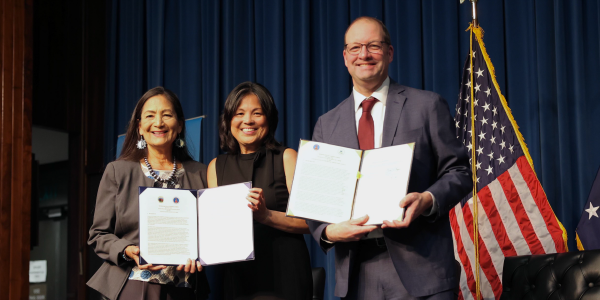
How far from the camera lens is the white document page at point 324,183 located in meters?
1.79

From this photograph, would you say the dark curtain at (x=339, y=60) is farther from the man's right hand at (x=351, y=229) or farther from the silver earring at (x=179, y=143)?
the man's right hand at (x=351, y=229)

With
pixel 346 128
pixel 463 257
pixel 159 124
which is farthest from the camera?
pixel 463 257

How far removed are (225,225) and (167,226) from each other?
0.23 metres

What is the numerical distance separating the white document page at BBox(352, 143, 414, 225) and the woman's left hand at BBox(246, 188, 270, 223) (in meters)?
0.42

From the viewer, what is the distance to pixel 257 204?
2029 mm

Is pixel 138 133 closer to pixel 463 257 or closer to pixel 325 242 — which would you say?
pixel 325 242

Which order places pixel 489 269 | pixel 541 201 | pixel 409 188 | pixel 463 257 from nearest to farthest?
pixel 409 188, pixel 541 201, pixel 489 269, pixel 463 257

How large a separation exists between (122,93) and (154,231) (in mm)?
4019

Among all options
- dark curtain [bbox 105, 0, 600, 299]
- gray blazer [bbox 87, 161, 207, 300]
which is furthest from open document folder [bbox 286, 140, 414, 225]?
dark curtain [bbox 105, 0, 600, 299]

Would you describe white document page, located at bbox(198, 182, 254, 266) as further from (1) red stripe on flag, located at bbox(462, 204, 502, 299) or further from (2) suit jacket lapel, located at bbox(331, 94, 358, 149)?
(1) red stripe on flag, located at bbox(462, 204, 502, 299)

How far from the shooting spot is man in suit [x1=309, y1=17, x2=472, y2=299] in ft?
5.76

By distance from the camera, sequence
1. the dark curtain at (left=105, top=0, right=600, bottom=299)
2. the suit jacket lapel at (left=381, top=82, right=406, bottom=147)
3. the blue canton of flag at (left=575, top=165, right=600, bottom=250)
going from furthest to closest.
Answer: the dark curtain at (left=105, top=0, right=600, bottom=299), the blue canton of flag at (left=575, top=165, right=600, bottom=250), the suit jacket lapel at (left=381, top=82, right=406, bottom=147)

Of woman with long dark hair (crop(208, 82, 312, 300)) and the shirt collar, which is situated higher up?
the shirt collar

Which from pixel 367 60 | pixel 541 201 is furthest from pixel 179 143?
pixel 541 201
